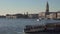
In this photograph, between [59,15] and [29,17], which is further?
[29,17]

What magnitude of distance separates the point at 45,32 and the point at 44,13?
158618 mm

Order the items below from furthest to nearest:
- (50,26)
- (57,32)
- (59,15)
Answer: (59,15) < (50,26) < (57,32)

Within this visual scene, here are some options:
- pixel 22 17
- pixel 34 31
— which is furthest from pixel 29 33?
pixel 22 17

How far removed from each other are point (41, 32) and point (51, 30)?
49.7 inches

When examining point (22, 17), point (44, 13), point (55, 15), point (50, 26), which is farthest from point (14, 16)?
point (50, 26)

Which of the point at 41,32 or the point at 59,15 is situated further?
the point at 59,15

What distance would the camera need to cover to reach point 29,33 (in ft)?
97.8

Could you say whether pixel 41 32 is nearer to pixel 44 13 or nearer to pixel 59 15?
pixel 59 15

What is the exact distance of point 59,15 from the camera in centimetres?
16338

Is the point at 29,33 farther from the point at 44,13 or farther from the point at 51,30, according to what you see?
the point at 44,13

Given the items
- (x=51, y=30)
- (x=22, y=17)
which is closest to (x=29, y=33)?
(x=51, y=30)

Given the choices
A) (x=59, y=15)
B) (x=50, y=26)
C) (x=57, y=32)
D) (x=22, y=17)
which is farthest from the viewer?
(x=22, y=17)

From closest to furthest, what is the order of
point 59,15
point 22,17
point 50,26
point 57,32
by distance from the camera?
point 57,32 < point 50,26 < point 59,15 < point 22,17

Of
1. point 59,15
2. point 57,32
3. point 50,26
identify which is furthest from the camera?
point 59,15
